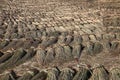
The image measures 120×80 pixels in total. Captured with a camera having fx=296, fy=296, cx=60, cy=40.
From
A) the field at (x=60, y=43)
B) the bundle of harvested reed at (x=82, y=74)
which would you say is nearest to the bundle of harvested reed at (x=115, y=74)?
the field at (x=60, y=43)

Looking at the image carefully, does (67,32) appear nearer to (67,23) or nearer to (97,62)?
(67,23)

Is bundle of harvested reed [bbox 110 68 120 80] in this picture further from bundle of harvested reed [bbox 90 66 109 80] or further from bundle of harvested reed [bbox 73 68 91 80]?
bundle of harvested reed [bbox 73 68 91 80]

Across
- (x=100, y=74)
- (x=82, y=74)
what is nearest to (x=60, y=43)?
(x=82, y=74)

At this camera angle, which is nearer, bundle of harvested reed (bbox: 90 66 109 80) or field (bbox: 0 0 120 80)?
bundle of harvested reed (bbox: 90 66 109 80)

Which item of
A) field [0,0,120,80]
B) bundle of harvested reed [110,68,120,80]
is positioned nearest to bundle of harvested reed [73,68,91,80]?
field [0,0,120,80]

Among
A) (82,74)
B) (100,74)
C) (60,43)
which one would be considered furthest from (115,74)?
(60,43)

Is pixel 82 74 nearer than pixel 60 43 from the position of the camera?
Yes

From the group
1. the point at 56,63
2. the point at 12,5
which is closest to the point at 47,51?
the point at 56,63

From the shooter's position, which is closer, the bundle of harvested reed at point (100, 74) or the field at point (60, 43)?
the bundle of harvested reed at point (100, 74)

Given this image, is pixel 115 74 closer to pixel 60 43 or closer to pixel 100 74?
pixel 100 74

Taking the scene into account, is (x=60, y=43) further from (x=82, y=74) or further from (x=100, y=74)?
(x=100, y=74)

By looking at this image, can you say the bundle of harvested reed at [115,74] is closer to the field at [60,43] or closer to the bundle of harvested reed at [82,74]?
the field at [60,43]
